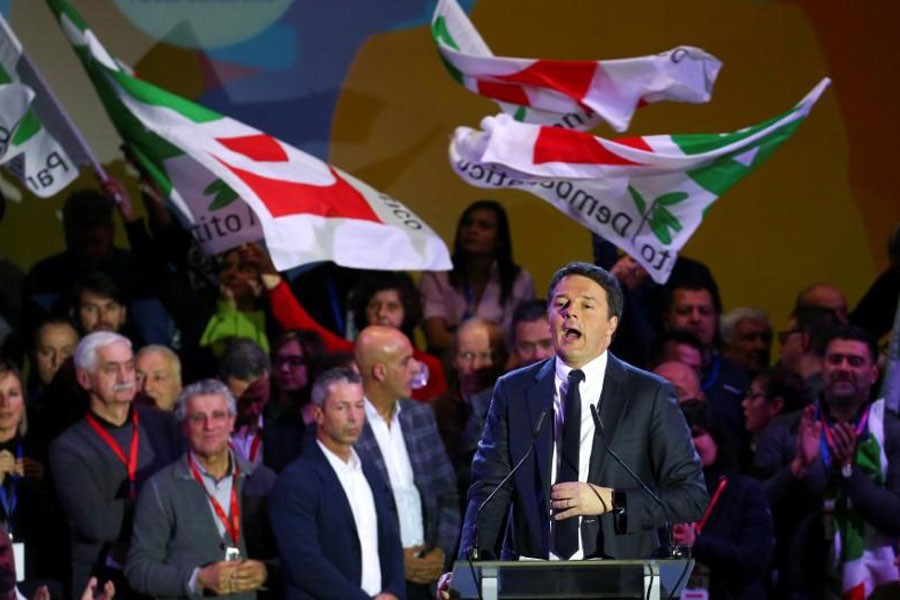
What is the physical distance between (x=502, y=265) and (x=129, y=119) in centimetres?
190

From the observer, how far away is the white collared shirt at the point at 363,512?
6941 mm

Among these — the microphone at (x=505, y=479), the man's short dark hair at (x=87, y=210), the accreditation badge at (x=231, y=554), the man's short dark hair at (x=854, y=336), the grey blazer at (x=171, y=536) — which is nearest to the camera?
the microphone at (x=505, y=479)

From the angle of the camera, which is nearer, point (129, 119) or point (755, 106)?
point (129, 119)

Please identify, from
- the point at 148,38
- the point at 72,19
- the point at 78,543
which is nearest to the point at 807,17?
the point at 148,38

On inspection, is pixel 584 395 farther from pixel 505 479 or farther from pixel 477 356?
pixel 477 356

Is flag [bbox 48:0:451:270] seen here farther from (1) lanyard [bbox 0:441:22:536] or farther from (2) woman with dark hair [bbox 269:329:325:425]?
(1) lanyard [bbox 0:441:22:536]

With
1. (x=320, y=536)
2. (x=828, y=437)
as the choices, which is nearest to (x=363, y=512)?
(x=320, y=536)

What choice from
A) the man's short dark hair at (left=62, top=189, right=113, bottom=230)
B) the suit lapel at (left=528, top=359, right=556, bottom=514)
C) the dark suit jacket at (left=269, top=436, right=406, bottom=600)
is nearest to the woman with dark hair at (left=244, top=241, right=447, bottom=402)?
the man's short dark hair at (left=62, top=189, right=113, bottom=230)

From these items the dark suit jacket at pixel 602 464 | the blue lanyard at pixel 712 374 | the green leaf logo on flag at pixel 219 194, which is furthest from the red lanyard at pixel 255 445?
the dark suit jacket at pixel 602 464

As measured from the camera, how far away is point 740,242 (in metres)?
9.94

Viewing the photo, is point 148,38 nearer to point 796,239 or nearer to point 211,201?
point 211,201

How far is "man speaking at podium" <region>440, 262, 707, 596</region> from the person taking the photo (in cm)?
464

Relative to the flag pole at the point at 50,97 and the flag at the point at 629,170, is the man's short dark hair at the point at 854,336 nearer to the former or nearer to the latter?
the flag at the point at 629,170

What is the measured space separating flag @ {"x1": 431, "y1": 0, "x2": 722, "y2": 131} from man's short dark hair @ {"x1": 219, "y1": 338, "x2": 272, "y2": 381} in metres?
1.42
